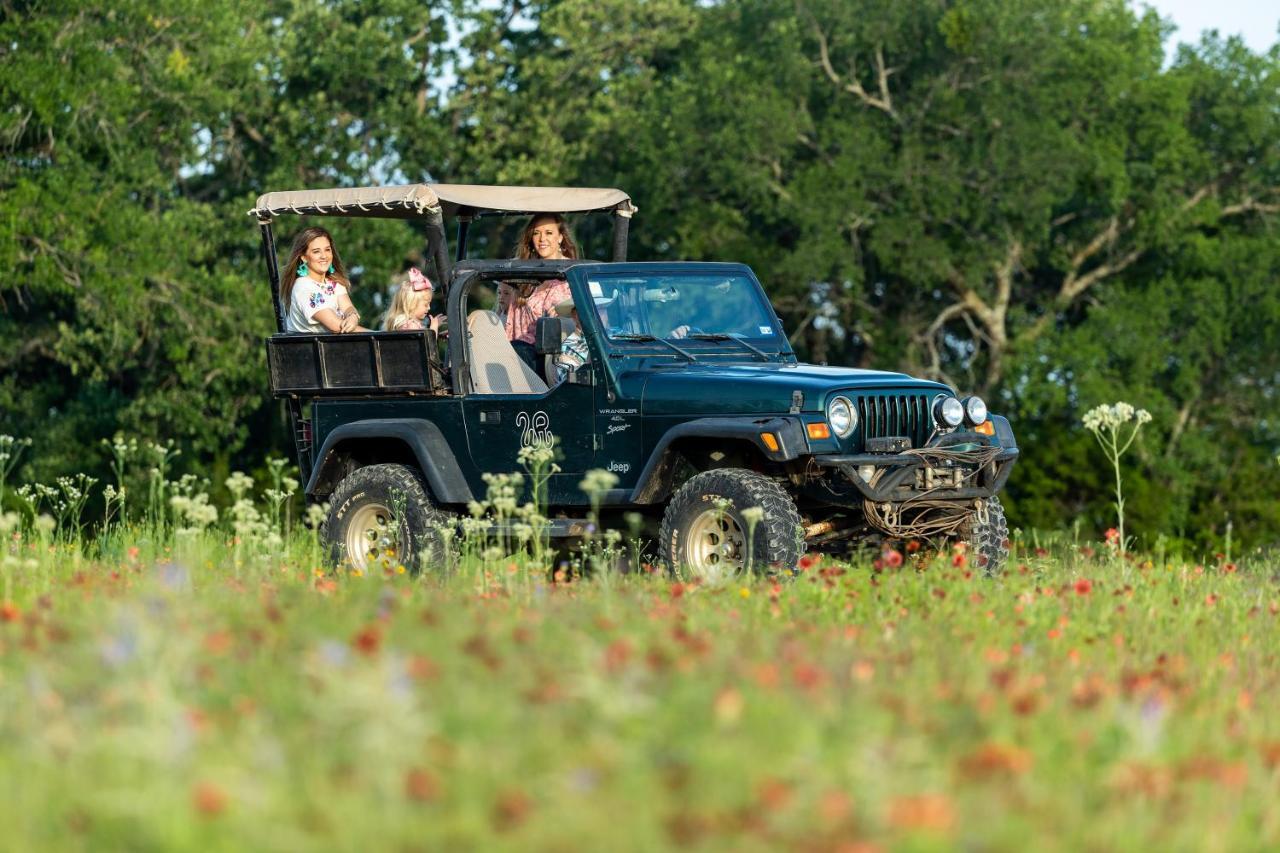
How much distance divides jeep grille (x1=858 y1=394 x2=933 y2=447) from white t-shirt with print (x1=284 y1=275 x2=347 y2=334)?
12.4 ft

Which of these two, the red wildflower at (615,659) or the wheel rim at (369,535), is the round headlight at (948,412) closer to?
the wheel rim at (369,535)

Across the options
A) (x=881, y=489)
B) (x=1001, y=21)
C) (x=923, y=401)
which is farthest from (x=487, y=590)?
(x=1001, y=21)

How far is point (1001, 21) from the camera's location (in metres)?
33.8

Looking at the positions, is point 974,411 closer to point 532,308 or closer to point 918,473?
point 918,473

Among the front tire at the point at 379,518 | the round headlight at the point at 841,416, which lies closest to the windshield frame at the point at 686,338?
the round headlight at the point at 841,416

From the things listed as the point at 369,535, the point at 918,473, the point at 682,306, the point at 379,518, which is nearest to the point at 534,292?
the point at 682,306

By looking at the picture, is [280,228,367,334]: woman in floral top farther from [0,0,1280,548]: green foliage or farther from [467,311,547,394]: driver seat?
[0,0,1280,548]: green foliage

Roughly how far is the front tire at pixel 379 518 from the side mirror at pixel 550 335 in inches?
48.6

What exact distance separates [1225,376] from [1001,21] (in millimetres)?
8327

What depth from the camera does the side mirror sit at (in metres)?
10.5

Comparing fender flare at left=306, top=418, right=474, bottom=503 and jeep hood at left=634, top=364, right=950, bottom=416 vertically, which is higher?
jeep hood at left=634, top=364, right=950, bottom=416

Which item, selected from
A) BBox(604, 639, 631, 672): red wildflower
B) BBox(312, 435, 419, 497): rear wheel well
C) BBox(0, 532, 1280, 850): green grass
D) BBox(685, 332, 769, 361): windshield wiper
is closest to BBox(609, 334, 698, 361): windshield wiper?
BBox(685, 332, 769, 361): windshield wiper

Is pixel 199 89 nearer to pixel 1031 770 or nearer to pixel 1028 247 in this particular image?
→ pixel 1028 247

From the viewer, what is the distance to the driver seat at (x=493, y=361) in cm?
1140
